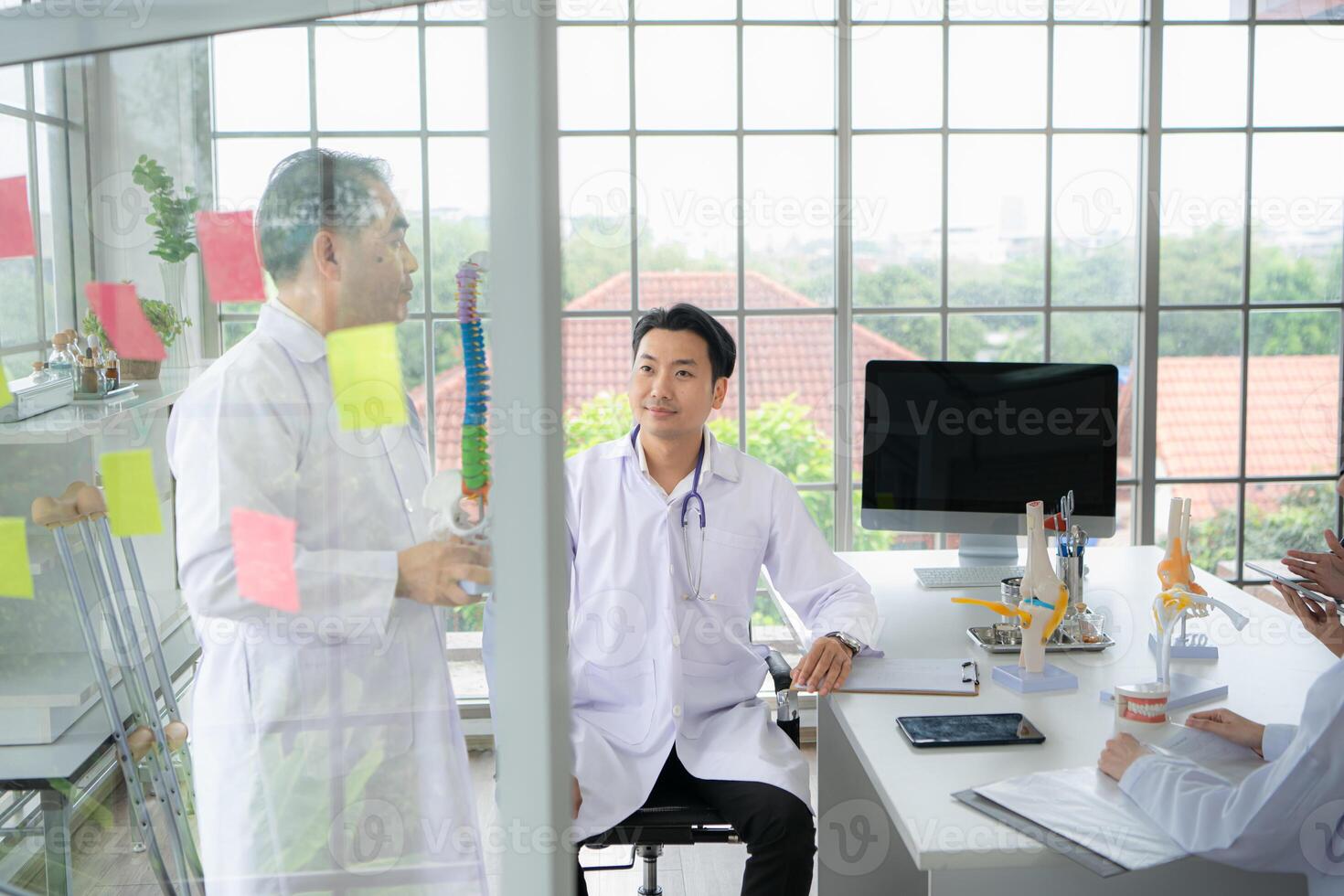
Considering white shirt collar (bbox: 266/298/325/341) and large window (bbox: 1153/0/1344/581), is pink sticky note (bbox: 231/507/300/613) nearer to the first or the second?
white shirt collar (bbox: 266/298/325/341)

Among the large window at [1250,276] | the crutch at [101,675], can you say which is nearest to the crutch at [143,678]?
the crutch at [101,675]

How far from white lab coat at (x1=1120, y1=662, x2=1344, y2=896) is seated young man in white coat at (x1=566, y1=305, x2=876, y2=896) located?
0.75 metres

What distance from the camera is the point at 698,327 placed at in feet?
8.82

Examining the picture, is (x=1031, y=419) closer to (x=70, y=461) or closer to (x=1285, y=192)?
(x=1285, y=192)

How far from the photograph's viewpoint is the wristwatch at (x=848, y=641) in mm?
2307

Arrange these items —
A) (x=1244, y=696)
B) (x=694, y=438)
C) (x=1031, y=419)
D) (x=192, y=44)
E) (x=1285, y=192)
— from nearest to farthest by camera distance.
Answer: (x=192, y=44), (x=1244, y=696), (x=694, y=438), (x=1031, y=419), (x=1285, y=192)

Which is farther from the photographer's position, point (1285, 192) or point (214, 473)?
point (1285, 192)

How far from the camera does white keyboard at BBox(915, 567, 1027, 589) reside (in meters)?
2.96

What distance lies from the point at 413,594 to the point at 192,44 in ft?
1.77

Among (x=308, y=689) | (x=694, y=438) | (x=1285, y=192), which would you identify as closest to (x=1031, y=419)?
(x=694, y=438)

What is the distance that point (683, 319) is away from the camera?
268 centimetres

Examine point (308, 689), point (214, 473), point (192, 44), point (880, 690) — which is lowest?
point (880, 690)

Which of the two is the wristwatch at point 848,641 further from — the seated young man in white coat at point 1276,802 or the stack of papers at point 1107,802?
the seated young man in white coat at point 1276,802

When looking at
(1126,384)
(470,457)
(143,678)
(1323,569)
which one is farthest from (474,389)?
(1126,384)
